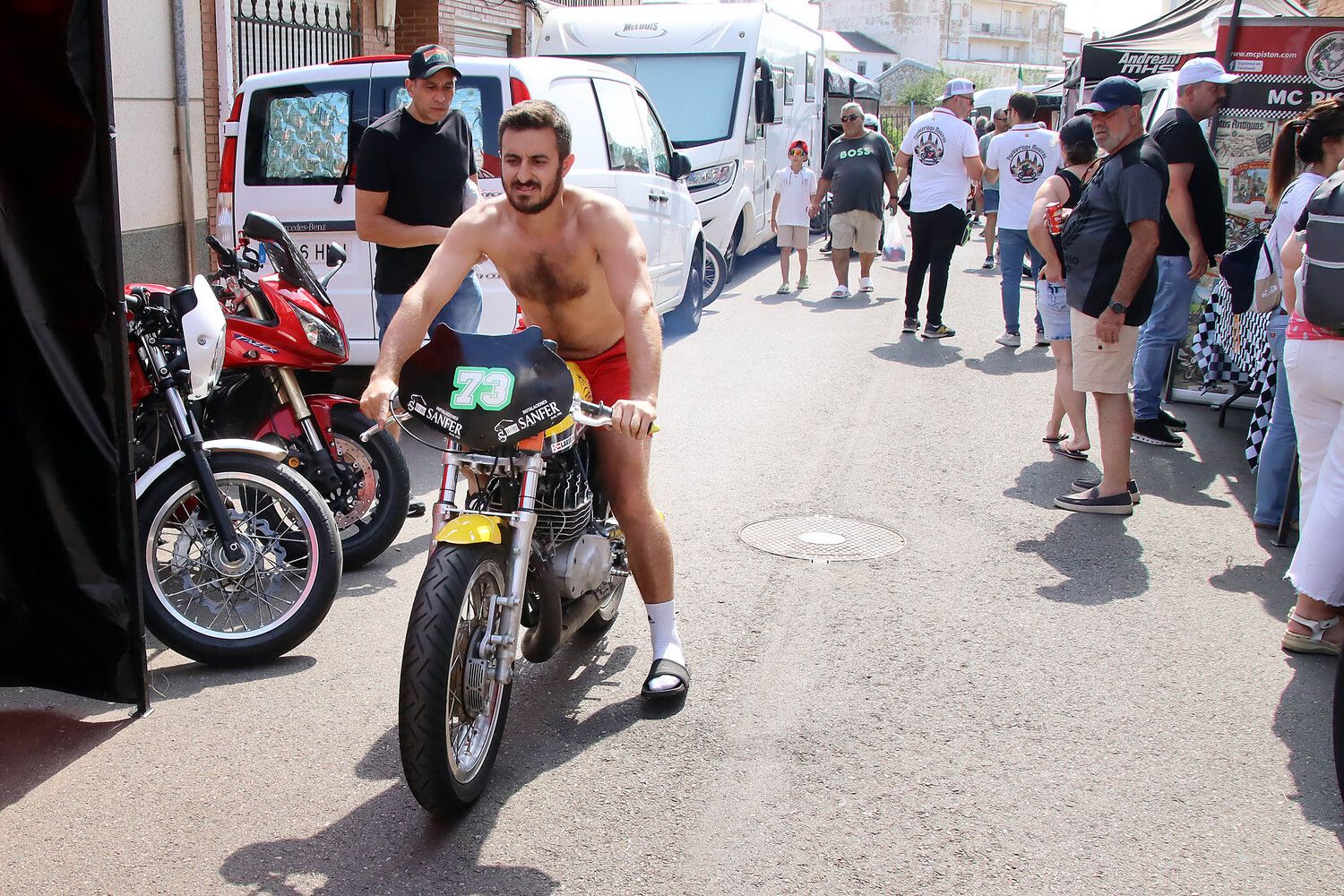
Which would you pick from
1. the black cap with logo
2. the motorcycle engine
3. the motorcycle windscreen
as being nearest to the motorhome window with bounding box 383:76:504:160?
the black cap with logo

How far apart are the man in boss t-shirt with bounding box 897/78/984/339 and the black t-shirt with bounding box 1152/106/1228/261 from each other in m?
3.74

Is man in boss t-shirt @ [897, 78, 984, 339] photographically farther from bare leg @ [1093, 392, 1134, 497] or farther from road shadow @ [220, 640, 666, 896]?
road shadow @ [220, 640, 666, 896]

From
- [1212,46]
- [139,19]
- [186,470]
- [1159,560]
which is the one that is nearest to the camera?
[186,470]

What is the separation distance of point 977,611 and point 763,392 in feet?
13.7

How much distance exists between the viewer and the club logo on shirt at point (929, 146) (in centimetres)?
1147

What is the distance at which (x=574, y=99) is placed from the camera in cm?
865

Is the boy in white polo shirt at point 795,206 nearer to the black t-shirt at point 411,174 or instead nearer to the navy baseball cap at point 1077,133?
the navy baseball cap at point 1077,133

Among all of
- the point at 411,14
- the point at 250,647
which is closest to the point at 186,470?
the point at 250,647

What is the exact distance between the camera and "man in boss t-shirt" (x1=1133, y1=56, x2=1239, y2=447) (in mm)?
7270

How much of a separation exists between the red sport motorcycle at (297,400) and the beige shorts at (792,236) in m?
9.63

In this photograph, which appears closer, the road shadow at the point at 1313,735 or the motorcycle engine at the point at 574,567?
the road shadow at the point at 1313,735

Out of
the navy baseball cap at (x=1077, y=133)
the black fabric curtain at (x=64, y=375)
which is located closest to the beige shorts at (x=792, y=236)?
the navy baseball cap at (x=1077, y=133)

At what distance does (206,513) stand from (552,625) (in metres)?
1.40

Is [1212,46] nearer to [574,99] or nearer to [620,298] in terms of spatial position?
[574,99]
